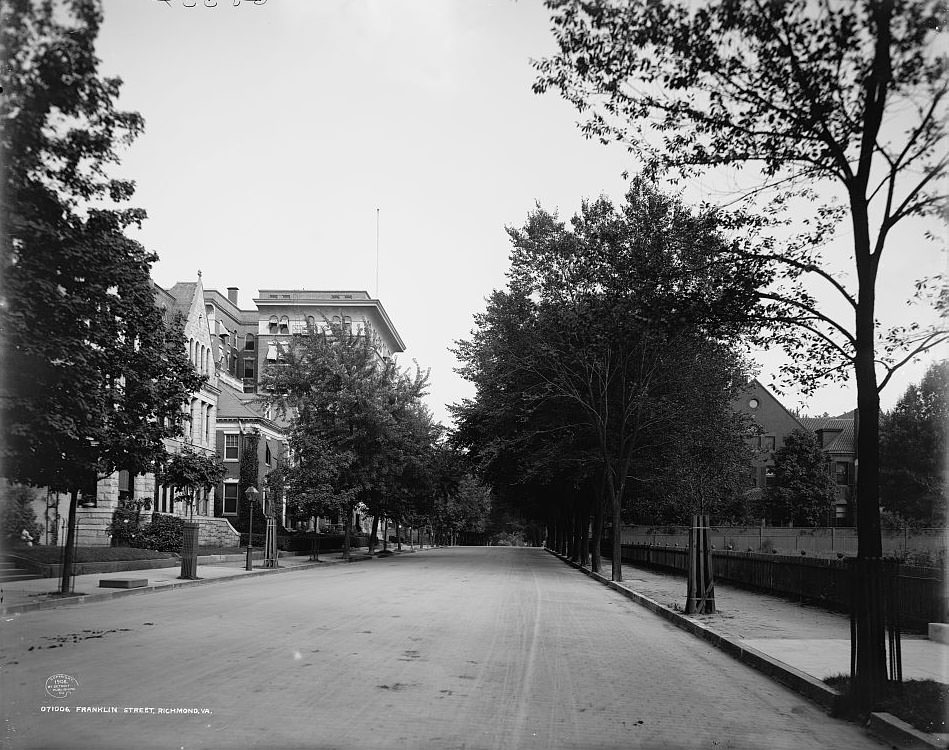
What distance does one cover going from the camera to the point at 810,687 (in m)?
8.70

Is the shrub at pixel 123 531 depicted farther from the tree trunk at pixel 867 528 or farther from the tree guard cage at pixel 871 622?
the tree guard cage at pixel 871 622

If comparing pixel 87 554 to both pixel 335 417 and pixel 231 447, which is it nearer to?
pixel 335 417

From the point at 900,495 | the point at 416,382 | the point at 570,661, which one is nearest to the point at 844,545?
the point at 900,495

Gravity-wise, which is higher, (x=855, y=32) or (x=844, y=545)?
(x=855, y=32)

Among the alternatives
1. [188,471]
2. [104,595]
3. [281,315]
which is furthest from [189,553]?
[281,315]

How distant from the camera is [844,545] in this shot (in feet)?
173

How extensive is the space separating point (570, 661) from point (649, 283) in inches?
183

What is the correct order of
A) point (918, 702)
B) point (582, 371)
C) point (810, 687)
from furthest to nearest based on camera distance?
Result: point (582, 371) < point (810, 687) < point (918, 702)

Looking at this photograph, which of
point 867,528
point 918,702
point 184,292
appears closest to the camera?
point 918,702

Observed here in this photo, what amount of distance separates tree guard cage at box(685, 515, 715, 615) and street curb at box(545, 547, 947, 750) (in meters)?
0.69

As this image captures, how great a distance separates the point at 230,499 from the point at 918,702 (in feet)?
190

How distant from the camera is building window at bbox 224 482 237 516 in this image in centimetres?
6084

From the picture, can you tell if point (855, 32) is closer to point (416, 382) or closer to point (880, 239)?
point (880, 239)

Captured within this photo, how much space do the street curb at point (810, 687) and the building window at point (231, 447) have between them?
49.2m
